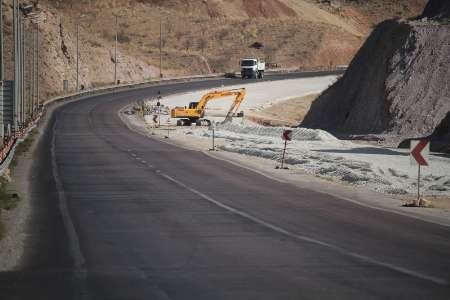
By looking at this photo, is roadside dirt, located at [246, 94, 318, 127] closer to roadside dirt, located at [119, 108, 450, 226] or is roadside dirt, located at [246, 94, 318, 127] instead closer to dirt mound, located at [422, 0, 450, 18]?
dirt mound, located at [422, 0, 450, 18]

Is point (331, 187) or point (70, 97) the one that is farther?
point (70, 97)

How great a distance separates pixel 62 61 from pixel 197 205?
10698 cm

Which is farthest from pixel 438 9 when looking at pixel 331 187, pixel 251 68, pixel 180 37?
pixel 180 37

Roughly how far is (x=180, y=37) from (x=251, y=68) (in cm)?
4961

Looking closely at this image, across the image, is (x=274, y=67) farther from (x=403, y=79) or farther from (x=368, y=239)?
(x=368, y=239)

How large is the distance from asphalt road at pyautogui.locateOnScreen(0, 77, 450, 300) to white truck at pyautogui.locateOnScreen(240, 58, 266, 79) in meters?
92.9

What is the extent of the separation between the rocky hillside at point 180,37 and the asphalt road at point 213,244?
97.4 meters

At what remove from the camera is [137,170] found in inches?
1436

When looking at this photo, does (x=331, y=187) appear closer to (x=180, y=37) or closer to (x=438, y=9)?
(x=438, y=9)

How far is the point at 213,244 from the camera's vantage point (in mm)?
17594

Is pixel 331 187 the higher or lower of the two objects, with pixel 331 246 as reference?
lower

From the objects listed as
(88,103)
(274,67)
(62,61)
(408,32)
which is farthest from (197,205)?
(274,67)

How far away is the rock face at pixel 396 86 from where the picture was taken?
58156 millimetres

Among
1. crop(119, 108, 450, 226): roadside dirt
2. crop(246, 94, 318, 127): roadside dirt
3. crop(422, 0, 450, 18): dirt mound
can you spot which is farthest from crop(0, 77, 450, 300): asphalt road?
crop(246, 94, 318, 127): roadside dirt
